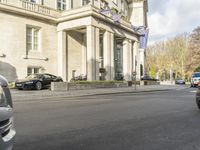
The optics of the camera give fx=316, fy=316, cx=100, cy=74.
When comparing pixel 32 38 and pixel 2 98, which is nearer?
pixel 2 98

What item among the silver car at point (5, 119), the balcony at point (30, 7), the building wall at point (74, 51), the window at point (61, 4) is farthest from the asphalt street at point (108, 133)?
the window at point (61, 4)

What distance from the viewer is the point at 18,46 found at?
99.9 ft

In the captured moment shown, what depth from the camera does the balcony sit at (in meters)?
29.5

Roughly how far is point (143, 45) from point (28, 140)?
43.5m

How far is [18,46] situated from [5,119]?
27897 mm

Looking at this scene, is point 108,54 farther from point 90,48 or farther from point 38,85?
point 38,85

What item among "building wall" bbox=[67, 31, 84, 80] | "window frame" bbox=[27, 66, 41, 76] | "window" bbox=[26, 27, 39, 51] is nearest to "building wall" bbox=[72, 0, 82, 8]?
"building wall" bbox=[67, 31, 84, 80]

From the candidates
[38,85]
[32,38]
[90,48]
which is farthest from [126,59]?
[38,85]

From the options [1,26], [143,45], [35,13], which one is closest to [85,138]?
[1,26]

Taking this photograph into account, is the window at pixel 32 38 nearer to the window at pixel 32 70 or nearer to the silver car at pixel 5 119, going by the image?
the window at pixel 32 70

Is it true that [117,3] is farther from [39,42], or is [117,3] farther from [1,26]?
[1,26]

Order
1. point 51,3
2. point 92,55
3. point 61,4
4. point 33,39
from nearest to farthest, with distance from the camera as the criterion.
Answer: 1. point 92,55
2. point 33,39
3. point 51,3
4. point 61,4

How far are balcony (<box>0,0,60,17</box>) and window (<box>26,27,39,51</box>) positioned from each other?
1925mm

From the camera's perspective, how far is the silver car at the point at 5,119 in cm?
347
